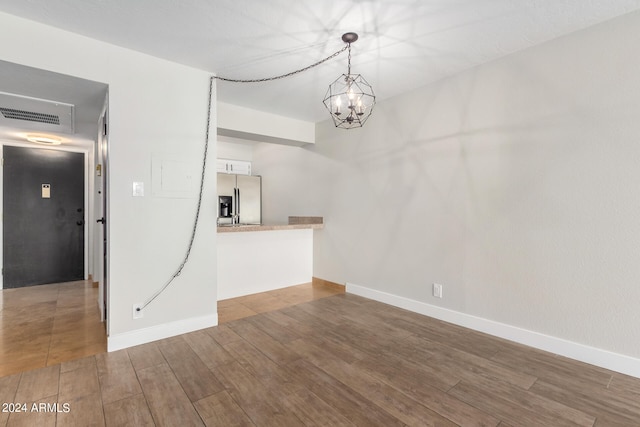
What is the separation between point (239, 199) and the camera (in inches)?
233

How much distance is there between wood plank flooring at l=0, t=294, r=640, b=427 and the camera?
1683 millimetres

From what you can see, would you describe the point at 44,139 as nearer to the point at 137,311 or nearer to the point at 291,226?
the point at 137,311

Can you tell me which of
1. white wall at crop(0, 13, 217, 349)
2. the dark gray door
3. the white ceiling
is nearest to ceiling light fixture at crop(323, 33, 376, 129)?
the white ceiling

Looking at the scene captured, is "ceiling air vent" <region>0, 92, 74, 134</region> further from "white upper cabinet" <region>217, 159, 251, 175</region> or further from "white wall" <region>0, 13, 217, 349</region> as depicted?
"white upper cabinet" <region>217, 159, 251, 175</region>

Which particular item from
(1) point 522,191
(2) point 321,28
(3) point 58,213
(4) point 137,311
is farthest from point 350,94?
(3) point 58,213

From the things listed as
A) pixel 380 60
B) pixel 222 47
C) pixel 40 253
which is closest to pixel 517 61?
pixel 380 60

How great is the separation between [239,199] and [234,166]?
34.5 inches

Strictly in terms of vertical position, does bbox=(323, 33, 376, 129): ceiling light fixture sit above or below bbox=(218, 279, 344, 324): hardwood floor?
above

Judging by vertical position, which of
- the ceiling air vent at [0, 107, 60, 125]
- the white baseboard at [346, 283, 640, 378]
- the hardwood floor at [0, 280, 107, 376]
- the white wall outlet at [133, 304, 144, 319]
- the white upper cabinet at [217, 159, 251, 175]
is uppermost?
the ceiling air vent at [0, 107, 60, 125]

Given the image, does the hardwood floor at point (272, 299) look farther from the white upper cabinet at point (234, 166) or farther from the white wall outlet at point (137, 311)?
the white upper cabinet at point (234, 166)

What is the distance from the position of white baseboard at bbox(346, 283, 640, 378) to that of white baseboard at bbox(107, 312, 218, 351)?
2131mm

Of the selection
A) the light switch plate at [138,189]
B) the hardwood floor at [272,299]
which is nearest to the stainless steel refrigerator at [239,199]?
the hardwood floor at [272,299]

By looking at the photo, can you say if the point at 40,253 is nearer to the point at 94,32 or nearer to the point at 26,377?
the point at 26,377

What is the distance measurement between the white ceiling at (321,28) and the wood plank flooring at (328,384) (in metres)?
2.55
